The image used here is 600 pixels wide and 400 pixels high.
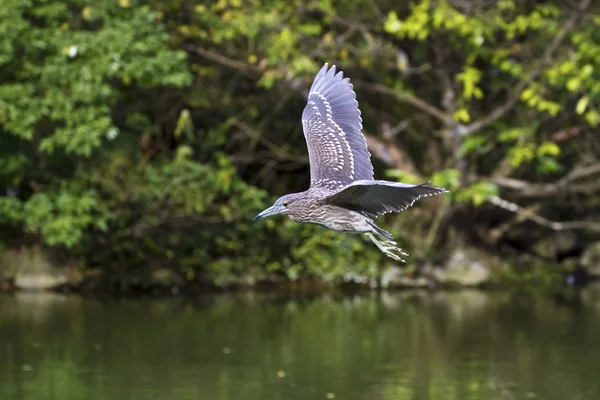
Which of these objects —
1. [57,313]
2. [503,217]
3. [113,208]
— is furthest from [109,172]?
[503,217]

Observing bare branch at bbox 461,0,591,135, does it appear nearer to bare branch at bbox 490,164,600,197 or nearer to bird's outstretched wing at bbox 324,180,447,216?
bare branch at bbox 490,164,600,197

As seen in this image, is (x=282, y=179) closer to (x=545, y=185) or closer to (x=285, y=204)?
(x=545, y=185)

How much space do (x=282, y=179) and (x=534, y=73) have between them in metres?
3.25

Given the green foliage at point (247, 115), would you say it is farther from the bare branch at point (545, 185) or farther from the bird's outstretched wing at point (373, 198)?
the bird's outstretched wing at point (373, 198)

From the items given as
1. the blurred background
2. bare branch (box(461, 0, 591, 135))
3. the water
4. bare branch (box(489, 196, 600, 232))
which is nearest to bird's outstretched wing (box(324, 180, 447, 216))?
the water

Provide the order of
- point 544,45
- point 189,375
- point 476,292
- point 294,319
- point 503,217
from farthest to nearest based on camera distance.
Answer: point 503,217 < point 476,292 < point 544,45 < point 294,319 < point 189,375

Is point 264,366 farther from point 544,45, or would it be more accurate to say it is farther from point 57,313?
point 544,45

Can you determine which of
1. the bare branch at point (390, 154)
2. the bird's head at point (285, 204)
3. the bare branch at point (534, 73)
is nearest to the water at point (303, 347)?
the bare branch at point (390, 154)

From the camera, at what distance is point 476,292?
41.9ft

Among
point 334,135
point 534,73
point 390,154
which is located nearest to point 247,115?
point 390,154

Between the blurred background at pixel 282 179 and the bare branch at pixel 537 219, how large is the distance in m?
0.03

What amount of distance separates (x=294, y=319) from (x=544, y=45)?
3458 mm

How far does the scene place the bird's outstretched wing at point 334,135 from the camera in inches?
240

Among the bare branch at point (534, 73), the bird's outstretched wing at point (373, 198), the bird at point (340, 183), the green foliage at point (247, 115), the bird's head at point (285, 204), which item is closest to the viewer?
the bird's outstretched wing at point (373, 198)
